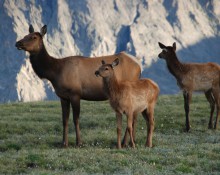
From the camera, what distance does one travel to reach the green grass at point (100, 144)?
55.2 feet

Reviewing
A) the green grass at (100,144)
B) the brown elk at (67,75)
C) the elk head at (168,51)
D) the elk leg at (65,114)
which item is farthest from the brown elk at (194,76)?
the elk leg at (65,114)

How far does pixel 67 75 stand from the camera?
71.4ft

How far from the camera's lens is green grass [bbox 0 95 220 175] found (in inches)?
662

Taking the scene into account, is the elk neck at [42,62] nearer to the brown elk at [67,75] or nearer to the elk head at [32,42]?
the brown elk at [67,75]

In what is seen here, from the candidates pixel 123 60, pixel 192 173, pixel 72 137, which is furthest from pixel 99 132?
pixel 192 173

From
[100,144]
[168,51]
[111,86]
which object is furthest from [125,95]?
[168,51]

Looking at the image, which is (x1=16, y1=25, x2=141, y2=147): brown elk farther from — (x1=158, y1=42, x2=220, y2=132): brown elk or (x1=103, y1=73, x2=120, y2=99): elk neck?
(x1=158, y1=42, x2=220, y2=132): brown elk

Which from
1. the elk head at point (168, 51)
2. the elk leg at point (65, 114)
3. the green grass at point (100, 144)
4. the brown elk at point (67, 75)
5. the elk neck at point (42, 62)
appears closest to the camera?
the green grass at point (100, 144)

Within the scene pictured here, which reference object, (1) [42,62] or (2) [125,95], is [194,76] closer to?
(2) [125,95]

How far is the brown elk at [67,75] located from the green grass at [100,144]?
1.63 m

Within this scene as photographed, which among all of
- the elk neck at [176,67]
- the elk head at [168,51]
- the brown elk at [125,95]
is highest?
the elk head at [168,51]

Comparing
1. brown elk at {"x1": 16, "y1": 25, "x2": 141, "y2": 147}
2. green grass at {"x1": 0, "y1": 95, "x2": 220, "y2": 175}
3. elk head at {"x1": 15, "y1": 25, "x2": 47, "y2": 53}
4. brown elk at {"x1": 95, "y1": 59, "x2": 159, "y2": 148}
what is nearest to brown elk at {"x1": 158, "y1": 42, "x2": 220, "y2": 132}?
green grass at {"x1": 0, "y1": 95, "x2": 220, "y2": 175}

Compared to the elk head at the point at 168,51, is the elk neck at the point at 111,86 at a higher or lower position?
lower

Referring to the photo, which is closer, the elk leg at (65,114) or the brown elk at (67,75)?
the brown elk at (67,75)
